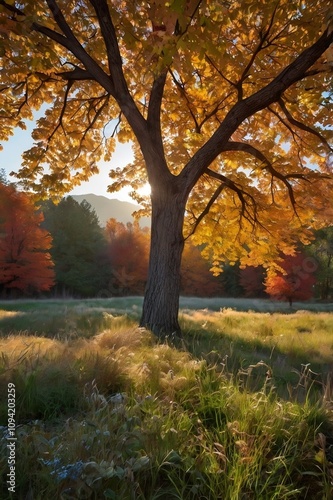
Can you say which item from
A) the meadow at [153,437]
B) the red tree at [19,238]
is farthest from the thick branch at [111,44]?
the red tree at [19,238]

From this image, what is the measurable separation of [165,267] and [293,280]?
2835cm

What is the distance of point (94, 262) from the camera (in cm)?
4497

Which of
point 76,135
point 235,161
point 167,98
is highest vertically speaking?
point 167,98

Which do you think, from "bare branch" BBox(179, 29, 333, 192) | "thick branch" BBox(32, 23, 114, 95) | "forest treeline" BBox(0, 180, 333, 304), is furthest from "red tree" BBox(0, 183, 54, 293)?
"bare branch" BBox(179, 29, 333, 192)

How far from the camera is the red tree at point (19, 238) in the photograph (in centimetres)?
2920

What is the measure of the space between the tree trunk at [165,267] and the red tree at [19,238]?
947 inches

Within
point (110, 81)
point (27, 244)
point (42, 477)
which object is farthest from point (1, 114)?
point (27, 244)

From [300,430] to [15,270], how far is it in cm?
3085

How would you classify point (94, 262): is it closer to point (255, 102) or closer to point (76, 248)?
point (76, 248)

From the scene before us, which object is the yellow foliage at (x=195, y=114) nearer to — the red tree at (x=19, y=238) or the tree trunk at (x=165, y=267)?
the tree trunk at (x=165, y=267)

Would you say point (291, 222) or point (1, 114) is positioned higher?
point (1, 114)

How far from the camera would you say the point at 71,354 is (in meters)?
3.83

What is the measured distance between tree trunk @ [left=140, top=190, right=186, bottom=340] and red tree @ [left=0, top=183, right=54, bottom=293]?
24041mm

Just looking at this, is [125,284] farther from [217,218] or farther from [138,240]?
[217,218]
